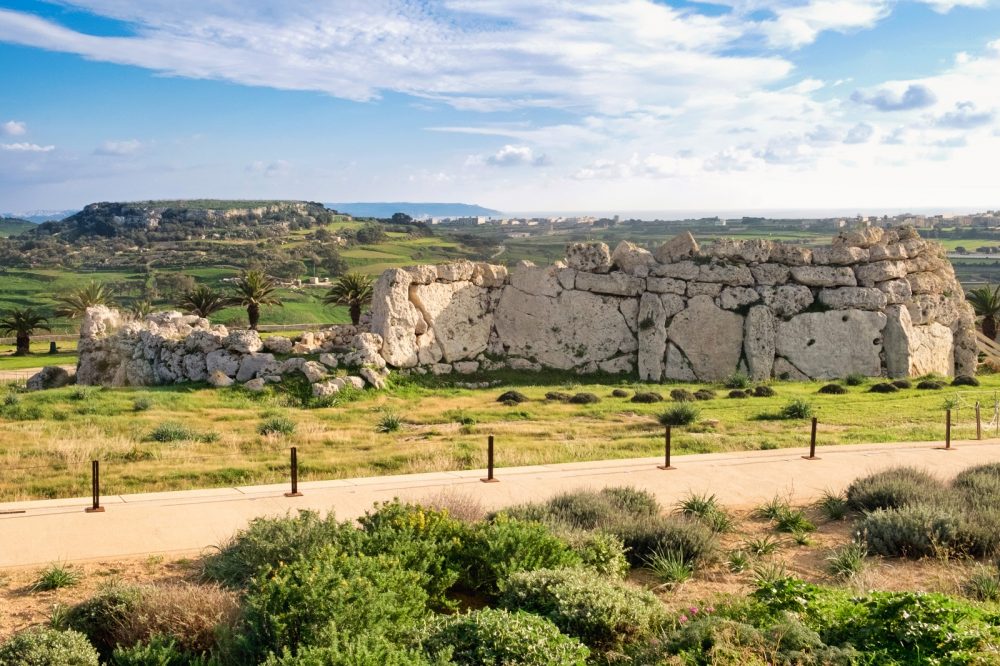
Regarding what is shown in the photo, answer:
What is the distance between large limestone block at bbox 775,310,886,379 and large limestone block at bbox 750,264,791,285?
171cm

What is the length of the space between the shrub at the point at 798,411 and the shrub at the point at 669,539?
43.6 ft

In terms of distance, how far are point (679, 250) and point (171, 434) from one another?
22350 millimetres

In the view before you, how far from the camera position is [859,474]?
15.1 meters

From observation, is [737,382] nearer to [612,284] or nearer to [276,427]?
[612,284]

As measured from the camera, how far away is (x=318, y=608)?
7.04m

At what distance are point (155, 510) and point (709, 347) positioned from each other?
24.3 m

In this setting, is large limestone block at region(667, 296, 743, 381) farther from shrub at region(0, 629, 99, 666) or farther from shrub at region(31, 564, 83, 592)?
shrub at region(0, 629, 99, 666)

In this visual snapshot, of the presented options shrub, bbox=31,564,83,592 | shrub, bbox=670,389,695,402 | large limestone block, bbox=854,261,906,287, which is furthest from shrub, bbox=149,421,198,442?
large limestone block, bbox=854,261,906,287

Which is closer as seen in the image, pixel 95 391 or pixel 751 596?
pixel 751 596

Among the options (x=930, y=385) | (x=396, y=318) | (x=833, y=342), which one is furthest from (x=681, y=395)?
(x=396, y=318)

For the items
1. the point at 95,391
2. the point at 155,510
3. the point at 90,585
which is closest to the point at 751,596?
the point at 90,585

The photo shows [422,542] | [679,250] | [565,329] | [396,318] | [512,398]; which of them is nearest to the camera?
[422,542]

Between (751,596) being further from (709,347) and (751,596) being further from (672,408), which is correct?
(709,347)

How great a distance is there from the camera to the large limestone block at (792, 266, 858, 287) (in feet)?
107
